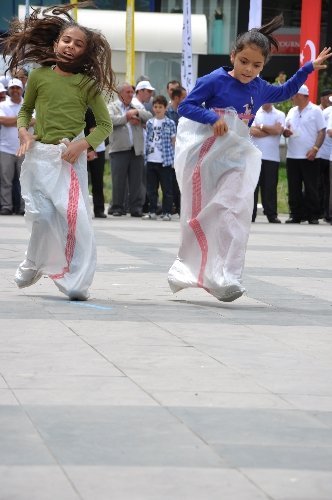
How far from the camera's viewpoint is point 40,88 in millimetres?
9703

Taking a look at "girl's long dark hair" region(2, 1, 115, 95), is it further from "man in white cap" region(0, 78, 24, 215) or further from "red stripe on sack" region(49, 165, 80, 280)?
"man in white cap" region(0, 78, 24, 215)

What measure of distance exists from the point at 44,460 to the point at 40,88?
203 inches

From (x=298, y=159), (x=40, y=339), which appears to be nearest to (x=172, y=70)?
(x=298, y=159)

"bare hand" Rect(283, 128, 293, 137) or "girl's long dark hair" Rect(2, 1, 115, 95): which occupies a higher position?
"girl's long dark hair" Rect(2, 1, 115, 95)

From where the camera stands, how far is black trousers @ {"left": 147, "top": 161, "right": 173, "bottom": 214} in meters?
20.9

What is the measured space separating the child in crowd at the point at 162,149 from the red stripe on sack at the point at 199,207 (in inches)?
420

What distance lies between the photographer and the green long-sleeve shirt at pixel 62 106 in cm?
964

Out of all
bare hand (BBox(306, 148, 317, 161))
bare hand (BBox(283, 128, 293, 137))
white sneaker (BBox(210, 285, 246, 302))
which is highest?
white sneaker (BBox(210, 285, 246, 302))

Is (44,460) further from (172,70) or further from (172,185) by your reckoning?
(172,70)

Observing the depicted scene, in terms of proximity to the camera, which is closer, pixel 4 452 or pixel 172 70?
pixel 4 452

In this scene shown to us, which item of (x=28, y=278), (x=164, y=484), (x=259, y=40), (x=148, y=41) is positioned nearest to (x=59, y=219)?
(x=28, y=278)

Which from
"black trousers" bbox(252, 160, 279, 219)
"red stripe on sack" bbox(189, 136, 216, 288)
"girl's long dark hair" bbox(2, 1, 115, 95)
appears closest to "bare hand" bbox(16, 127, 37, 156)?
"girl's long dark hair" bbox(2, 1, 115, 95)

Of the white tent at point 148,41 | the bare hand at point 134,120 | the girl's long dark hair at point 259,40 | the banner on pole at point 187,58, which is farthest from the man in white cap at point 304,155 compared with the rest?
the white tent at point 148,41

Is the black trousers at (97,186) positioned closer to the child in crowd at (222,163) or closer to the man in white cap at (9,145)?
the man in white cap at (9,145)
